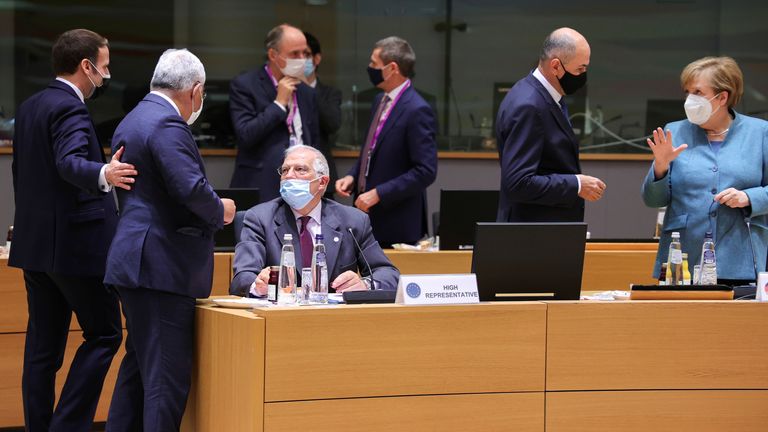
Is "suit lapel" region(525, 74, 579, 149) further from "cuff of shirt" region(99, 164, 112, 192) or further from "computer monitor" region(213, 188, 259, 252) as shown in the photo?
"cuff of shirt" region(99, 164, 112, 192)

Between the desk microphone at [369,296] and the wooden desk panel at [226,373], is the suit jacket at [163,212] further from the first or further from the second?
the desk microphone at [369,296]

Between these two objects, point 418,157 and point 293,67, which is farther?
point 293,67

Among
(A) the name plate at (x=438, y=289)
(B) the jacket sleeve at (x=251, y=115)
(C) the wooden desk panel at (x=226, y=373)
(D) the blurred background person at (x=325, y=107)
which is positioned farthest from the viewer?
(D) the blurred background person at (x=325, y=107)

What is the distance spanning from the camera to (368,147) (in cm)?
591

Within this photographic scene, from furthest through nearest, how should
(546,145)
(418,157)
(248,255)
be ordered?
(418,157) → (546,145) → (248,255)

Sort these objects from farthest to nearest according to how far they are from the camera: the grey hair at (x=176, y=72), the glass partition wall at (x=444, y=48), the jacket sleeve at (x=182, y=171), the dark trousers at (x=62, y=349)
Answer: the glass partition wall at (x=444, y=48), the dark trousers at (x=62, y=349), the grey hair at (x=176, y=72), the jacket sleeve at (x=182, y=171)

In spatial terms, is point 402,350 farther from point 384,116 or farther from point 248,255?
point 384,116

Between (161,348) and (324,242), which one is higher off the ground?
(324,242)

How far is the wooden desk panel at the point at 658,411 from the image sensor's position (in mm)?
3455

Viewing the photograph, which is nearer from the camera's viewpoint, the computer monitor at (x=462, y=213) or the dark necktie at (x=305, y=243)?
the dark necktie at (x=305, y=243)

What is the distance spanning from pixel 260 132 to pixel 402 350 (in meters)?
3.08

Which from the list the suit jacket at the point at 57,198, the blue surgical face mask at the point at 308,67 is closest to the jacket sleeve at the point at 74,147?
the suit jacket at the point at 57,198

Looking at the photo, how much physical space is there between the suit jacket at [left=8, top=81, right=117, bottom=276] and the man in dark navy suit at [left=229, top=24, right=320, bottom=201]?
1851 mm

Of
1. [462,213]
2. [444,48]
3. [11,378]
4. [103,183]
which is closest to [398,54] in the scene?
[462,213]
